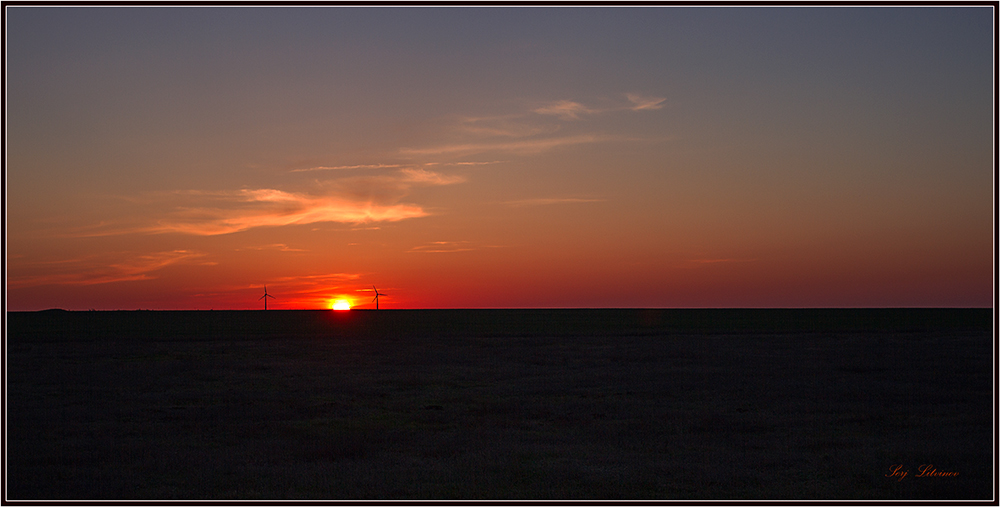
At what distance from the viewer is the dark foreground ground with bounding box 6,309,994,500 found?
16.1 meters

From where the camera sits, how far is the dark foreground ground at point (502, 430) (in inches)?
635

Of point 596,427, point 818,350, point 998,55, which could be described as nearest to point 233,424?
point 596,427

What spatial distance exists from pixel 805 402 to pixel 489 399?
1177cm

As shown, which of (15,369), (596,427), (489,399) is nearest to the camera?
(596,427)

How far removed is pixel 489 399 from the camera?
2917 cm

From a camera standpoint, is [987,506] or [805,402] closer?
[987,506]

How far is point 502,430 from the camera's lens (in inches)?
889

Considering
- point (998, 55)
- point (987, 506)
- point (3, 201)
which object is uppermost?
point (998, 55)

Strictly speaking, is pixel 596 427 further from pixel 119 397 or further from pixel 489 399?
pixel 119 397

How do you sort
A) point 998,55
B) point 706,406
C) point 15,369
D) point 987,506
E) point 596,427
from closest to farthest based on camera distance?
1. point 987,506
2. point 998,55
3. point 596,427
4. point 706,406
5. point 15,369

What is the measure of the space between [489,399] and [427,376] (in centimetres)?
827

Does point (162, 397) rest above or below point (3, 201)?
below

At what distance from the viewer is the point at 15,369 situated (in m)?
40.6

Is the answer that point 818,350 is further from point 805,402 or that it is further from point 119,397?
point 119,397
